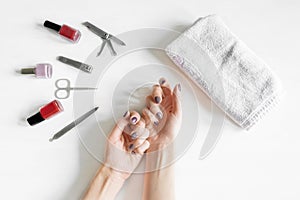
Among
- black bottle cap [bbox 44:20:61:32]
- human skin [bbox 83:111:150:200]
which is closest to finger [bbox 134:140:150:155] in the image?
human skin [bbox 83:111:150:200]

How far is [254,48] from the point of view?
3.28 ft

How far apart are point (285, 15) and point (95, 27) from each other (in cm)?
49

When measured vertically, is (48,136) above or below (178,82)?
below

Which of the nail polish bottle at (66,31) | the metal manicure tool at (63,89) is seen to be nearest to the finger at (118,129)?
the metal manicure tool at (63,89)

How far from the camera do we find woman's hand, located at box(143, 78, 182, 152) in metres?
0.94

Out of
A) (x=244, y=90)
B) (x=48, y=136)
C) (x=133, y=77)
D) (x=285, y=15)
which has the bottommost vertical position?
(x=48, y=136)

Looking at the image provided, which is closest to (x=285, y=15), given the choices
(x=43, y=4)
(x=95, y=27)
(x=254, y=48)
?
(x=254, y=48)

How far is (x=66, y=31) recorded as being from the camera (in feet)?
3.17

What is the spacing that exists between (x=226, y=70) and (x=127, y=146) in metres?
0.30

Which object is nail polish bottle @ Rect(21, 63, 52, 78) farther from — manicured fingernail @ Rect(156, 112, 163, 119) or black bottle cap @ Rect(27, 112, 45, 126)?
manicured fingernail @ Rect(156, 112, 163, 119)

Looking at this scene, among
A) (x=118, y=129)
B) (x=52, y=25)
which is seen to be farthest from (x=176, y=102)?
(x=52, y=25)

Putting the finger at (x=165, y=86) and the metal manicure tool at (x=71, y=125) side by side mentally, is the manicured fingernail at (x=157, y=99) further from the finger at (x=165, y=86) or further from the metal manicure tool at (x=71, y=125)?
the metal manicure tool at (x=71, y=125)

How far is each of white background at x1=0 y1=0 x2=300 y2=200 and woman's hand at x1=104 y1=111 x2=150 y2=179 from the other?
47mm

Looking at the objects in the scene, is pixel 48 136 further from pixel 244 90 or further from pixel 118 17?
pixel 244 90
